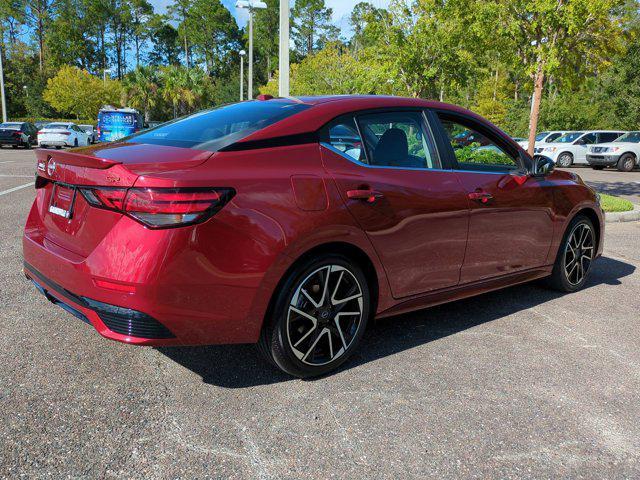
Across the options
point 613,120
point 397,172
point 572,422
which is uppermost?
point 613,120

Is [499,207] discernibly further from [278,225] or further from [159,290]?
[159,290]

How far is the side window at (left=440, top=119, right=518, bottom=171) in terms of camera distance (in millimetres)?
3908

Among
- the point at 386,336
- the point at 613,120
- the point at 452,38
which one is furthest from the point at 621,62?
the point at 386,336

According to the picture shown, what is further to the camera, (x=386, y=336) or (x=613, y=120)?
(x=613, y=120)

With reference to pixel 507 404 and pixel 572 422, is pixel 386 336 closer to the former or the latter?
pixel 507 404

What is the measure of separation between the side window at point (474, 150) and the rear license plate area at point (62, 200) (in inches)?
95.3

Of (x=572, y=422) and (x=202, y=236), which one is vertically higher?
(x=202, y=236)

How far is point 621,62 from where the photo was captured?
3475 cm

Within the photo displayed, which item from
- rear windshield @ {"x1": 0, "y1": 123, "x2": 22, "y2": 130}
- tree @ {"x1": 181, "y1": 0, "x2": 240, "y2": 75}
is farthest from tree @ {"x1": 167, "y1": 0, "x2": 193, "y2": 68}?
rear windshield @ {"x1": 0, "y1": 123, "x2": 22, "y2": 130}

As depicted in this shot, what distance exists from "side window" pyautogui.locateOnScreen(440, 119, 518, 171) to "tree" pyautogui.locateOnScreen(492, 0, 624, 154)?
793 centimetres

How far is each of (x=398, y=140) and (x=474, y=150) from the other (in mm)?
1488

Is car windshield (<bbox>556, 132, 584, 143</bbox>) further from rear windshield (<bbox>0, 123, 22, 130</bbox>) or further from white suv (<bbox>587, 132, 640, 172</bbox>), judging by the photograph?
rear windshield (<bbox>0, 123, 22, 130</bbox>)

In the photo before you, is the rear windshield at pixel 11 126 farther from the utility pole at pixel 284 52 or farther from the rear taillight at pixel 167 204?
the rear taillight at pixel 167 204

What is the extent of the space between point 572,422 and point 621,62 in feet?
127
